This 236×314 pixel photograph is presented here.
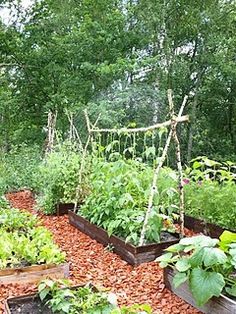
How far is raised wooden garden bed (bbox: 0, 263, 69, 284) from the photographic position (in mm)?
3219

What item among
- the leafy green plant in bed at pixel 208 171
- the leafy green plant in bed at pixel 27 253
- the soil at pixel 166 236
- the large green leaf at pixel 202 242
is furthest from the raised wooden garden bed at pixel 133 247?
the large green leaf at pixel 202 242

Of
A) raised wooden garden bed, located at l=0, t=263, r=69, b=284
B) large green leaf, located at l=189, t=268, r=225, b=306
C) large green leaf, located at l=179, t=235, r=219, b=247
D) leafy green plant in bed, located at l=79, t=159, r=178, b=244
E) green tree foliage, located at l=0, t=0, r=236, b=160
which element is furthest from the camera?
green tree foliage, located at l=0, t=0, r=236, b=160

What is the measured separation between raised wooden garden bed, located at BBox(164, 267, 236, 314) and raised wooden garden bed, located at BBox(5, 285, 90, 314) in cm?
57

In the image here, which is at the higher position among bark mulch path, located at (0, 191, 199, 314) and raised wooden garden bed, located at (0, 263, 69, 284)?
raised wooden garden bed, located at (0, 263, 69, 284)

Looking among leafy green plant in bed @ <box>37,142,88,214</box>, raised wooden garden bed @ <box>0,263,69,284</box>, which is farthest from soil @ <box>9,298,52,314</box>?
leafy green plant in bed @ <box>37,142,88,214</box>

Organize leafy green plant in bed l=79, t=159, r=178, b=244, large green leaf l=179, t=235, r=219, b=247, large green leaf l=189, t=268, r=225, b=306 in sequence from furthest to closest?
leafy green plant in bed l=79, t=159, r=178, b=244
large green leaf l=179, t=235, r=219, b=247
large green leaf l=189, t=268, r=225, b=306

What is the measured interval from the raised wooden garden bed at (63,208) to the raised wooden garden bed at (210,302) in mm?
3045

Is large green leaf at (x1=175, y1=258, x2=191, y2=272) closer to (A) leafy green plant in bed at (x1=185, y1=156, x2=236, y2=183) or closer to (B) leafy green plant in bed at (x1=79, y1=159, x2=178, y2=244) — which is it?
(B) leafy green plant in bed at (x1=79, y1=159, x2=178, y2=244)

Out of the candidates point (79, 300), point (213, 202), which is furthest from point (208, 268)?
point (213, 202)

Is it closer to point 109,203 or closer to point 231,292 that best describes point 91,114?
point 109,203

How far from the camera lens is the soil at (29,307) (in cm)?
267

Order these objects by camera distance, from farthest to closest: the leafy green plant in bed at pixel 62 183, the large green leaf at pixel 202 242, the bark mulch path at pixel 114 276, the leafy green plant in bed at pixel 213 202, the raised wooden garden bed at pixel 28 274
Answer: the leafy green plant in bed at pixel 62 183, the leafy green plant in bed at pixel 213 202, the raised wooden garden bed at pixel 28 274, the bark mulch path at pixel 114 276, the large green leaf at pixel 202 242

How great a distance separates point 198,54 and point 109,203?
340 inches

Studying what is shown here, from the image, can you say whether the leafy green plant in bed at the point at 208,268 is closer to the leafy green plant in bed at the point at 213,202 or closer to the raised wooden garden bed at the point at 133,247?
the raised wooden garden bed at the point at 133,247
